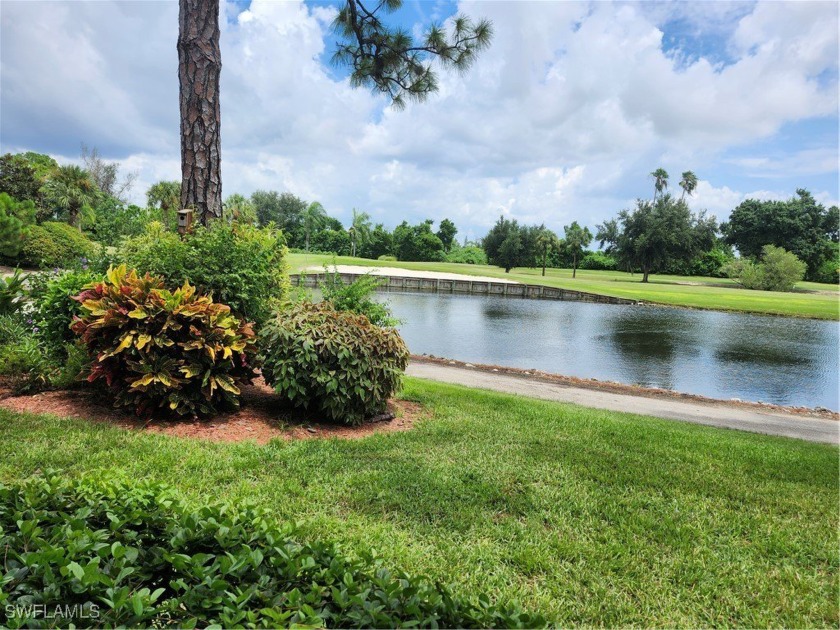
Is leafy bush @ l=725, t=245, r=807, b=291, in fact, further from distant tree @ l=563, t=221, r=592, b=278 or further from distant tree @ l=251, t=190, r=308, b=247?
distant tree @ l=251, t=190, r=308, b=247

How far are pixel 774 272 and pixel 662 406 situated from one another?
190 ft

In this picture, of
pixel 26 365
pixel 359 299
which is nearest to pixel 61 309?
pixel 26 365

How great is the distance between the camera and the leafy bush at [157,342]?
459 cm

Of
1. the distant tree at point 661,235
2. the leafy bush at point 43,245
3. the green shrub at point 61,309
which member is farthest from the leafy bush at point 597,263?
the green shrub at point 61,309

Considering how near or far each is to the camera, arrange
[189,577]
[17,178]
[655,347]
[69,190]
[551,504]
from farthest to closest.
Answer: [17,178], [69,190], [655,347], [551,504], [189,577]

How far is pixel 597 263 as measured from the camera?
3280 inches

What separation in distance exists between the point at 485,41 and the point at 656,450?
7573mm

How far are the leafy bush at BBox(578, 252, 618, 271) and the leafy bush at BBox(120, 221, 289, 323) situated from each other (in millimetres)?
82693

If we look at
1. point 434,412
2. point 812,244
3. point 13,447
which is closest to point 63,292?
point 13,447

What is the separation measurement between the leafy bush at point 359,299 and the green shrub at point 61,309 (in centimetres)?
249

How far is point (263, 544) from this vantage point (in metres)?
1.95

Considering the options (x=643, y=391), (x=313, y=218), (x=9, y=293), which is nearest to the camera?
(x=9, y=293)

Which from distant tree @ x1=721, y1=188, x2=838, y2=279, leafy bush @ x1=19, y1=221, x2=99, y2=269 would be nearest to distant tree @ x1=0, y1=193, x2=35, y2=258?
leafy bush @ x1=19, y1=221, x2=99, y2=269

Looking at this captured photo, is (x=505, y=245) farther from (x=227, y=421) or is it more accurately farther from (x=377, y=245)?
(x=227, y=421)
